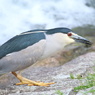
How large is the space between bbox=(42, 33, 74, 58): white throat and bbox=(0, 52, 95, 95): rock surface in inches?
13.9

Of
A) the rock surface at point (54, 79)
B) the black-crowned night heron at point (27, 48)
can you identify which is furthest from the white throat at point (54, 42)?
the rock surface at point (54, 79)

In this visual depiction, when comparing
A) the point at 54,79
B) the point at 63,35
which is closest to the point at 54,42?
the point at 63,35

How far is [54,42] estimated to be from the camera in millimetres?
3951

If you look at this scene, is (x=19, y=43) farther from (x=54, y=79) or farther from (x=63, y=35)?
(x=54, y=79)

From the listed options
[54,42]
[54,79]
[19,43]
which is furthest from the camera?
[54,79]

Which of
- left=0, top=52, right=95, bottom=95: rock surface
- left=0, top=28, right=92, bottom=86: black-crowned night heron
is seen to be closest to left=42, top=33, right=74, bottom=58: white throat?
left=0, top=28, right=92, bottom=86: black-crowned night heron

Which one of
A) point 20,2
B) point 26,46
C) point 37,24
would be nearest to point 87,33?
point 37,24

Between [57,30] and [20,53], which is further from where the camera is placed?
[57,30]

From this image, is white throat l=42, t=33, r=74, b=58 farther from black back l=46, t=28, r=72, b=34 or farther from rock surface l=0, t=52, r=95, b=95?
rock surface l=0, t=52, r=95, b=95

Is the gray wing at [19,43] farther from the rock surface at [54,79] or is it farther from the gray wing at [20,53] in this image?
the rock surface at [54,79]

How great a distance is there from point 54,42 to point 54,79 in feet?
1.59

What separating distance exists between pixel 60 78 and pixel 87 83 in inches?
31.9

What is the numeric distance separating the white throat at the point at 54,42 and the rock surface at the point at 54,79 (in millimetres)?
354

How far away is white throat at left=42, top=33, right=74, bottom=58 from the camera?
154 inches
